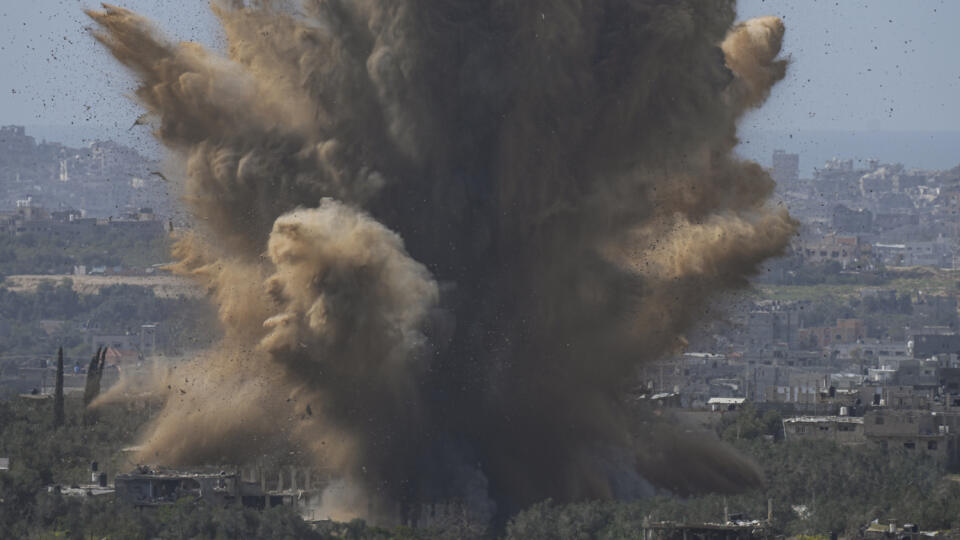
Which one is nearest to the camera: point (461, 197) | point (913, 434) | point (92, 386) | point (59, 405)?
point (461, 197)

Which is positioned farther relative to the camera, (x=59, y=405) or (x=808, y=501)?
(x=59, y=405)

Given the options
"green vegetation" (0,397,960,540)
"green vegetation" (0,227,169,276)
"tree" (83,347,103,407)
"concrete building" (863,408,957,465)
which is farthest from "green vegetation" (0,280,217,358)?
"green vegetation" (0,397,960,540)

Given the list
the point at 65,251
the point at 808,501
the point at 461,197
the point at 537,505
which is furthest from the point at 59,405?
the point at 65,251

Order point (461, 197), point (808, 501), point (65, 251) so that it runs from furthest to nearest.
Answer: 1. point (65, 251)
2. point (808, 501)
3. point (461, 197)

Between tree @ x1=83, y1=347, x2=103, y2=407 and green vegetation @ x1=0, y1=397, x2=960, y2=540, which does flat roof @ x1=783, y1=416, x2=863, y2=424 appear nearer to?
green vegetation @ x1=0, y1=397, x2=960, y2=540

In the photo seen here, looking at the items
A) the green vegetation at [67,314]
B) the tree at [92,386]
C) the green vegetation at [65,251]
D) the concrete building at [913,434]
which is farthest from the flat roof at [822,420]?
the green vegetation at [65,251]

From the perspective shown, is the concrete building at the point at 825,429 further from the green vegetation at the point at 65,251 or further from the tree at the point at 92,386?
the green vegetation at the point at 65,251

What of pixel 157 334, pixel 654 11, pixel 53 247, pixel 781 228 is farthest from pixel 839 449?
pixel 53 247

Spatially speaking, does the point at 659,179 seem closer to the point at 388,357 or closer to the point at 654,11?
the point at 654,11

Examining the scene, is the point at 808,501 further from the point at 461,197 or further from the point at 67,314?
the point at 67,314
